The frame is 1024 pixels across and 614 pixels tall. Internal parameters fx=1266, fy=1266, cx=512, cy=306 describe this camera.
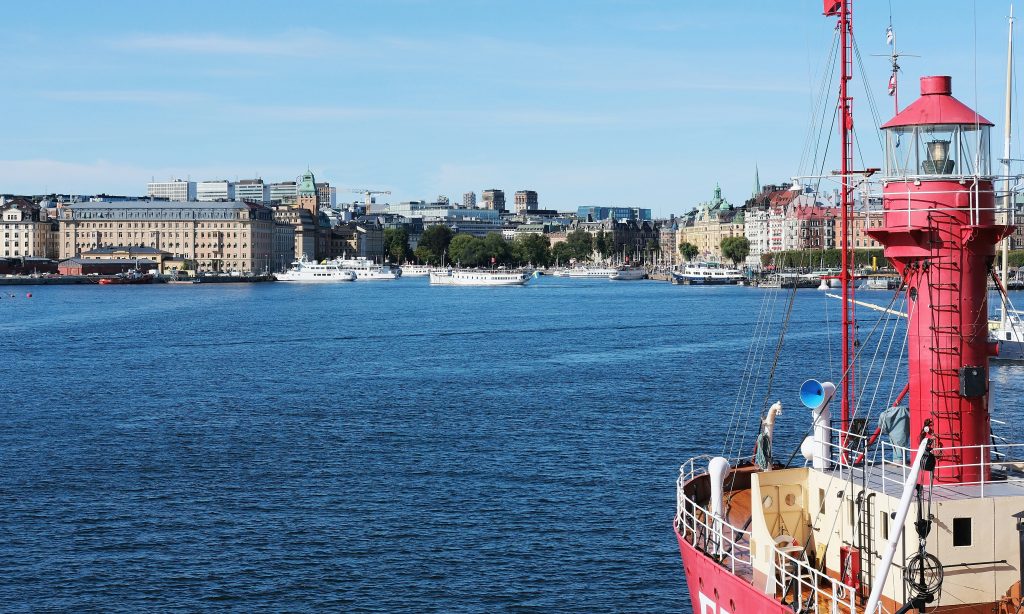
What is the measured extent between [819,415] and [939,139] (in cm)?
424

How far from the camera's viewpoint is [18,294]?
192125 millimetres

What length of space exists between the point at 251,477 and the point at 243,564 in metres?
9.61

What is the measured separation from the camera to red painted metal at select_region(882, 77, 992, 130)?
15633mm

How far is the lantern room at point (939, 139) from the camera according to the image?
51.2 feet

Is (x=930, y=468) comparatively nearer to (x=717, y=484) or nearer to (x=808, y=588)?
(x=808, y=588)

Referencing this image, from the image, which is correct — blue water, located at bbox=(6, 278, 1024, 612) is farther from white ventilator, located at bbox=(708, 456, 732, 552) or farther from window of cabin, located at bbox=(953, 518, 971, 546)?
window of cabin, located at bbox=(953, 518, 971, 546)

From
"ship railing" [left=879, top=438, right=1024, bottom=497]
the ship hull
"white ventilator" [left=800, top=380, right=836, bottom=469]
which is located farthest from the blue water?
"ship railing" [left=879, top=438, right=1024, bottom=497]

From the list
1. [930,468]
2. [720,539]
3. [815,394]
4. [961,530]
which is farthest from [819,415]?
[930,468]

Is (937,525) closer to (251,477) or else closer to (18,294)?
(251,477)

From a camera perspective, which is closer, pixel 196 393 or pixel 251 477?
pixel 251 477

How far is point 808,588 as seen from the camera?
16266mm

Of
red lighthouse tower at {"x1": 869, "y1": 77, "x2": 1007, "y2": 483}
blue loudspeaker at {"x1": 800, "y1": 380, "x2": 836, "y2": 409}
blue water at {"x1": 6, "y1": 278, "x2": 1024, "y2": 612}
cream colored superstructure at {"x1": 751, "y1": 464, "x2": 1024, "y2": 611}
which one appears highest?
red lighthouse tower at {"x1": 869, "y1": 77, "x2": 1007, "y2": 483}

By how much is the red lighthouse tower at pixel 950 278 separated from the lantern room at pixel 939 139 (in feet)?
0.04

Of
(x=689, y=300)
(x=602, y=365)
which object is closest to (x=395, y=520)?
(x=602, y=365)
